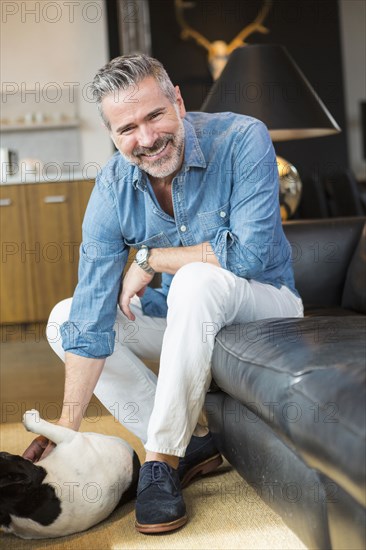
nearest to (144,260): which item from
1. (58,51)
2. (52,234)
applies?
(52,234)

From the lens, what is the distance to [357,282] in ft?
8.41

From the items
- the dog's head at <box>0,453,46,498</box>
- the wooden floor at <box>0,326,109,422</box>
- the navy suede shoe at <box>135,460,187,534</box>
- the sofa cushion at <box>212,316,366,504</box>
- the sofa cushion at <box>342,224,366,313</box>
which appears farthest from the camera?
the wooden floor at <box>0,326,109,422</box>

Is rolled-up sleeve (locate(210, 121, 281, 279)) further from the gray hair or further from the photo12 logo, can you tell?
the photo12 logo

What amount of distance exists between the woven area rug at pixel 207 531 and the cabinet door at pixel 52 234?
303 centimetres

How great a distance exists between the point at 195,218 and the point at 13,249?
2960 millimetres

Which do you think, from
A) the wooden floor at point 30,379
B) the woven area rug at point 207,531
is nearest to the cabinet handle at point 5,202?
the wooden floor at point 30,379

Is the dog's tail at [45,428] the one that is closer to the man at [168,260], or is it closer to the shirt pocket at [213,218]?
the man at [168,260]

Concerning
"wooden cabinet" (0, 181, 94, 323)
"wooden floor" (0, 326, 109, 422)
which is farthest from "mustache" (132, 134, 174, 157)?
"wooden cabinet" (0, 181, 94, 323)

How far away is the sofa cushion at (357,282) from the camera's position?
2.54m

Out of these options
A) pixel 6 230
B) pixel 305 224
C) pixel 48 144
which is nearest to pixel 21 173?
pixel 6 230

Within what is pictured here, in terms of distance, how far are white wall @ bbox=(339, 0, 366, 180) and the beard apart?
22.1 feet

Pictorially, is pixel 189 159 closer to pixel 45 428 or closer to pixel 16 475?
pixel 45 428

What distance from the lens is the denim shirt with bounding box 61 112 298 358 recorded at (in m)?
1.88

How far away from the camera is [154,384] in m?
2.06
